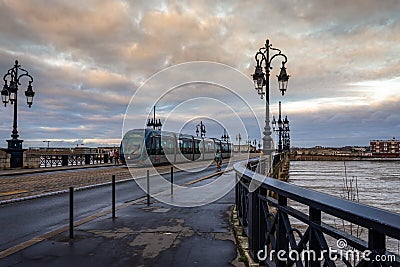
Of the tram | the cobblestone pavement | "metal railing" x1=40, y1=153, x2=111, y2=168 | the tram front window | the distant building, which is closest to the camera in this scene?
the cobblestone pavement

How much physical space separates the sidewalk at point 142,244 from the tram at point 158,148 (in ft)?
67.1

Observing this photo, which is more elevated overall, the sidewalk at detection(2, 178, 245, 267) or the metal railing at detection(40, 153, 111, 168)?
the metal railing at detection(40, 153, 111, 168)

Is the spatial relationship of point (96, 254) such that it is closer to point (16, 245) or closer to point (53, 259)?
point (53, 259)

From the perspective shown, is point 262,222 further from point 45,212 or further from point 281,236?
point 45,212

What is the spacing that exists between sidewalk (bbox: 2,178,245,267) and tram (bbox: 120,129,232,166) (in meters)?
20.4

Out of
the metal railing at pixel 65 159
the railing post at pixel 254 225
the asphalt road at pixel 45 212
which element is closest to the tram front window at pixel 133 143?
the metal railing at pixel 65 159

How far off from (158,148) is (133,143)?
3.46 metres

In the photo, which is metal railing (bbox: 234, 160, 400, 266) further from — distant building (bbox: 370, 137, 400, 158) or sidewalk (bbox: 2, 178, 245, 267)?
distant building (bbox: 370, 137, 400, 158)

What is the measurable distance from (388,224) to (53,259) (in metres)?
4.76

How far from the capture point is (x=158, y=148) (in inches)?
1261

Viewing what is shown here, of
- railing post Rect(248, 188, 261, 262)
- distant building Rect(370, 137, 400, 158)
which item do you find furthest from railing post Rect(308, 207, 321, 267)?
distant building Rect(370, 137, 400, 158)

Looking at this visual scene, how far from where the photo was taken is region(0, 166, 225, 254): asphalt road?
7188mm

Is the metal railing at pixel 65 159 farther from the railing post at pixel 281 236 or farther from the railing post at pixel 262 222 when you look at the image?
the railing post at pixel 281 236

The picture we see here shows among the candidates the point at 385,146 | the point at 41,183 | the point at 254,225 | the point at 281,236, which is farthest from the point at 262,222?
the point at 385,146
